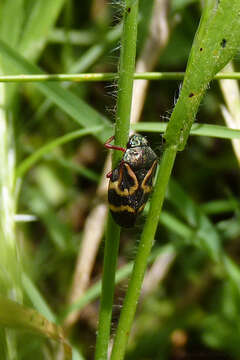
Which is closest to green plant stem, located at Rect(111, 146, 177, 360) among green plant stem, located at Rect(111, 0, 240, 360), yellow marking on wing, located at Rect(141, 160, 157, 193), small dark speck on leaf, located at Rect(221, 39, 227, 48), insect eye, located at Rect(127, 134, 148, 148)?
green plant stem, located at Rect(111, 0, 240, 360)

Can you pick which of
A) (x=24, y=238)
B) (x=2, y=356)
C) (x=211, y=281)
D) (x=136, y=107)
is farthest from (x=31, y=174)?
(x=2, y=356)

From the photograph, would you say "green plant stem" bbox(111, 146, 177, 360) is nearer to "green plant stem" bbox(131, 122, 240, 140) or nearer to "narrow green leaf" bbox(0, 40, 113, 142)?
"green plant stem" bbox(131, 122, 240, 140)

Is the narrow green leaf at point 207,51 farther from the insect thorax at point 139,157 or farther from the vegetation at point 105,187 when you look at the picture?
the insect thorax at point 139,157

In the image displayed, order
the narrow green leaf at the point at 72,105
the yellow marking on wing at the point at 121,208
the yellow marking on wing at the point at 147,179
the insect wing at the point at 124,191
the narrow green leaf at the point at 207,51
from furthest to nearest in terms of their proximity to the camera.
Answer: the narrow green leaf at the point at 72,105, the yellow marking on wing at the point at 147,179, the insect wing at the point at 124,191, the yellow marking on wing at the point at 121,208, the narrow green leaf at the point at 207,51

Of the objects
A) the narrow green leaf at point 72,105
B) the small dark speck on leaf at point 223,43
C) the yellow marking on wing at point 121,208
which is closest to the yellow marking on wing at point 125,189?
the yellow marking on wing at point 121,208

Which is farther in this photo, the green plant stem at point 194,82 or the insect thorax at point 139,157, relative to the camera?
the insect thorax at point 139,157

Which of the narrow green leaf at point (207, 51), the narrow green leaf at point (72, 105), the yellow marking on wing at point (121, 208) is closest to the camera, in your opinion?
the narrow green leaf at point (207, 51)

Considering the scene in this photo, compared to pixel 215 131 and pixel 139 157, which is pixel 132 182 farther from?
pixel 215 131

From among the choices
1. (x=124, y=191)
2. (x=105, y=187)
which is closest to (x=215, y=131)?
(x=124, y=191)
